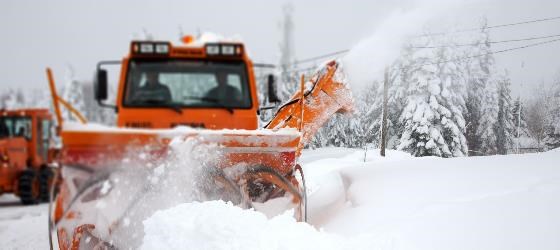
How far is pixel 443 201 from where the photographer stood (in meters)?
5.29

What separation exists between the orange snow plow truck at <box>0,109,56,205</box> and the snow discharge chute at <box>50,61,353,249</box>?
9398mm

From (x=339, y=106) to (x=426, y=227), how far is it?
3.37m

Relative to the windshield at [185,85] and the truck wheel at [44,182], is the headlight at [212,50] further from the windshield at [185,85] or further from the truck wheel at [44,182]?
the truck wheel at [44,182]

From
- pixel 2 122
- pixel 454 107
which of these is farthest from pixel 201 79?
pixel 454 107

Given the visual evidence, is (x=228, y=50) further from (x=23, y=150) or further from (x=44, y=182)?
(x=44, y=182)

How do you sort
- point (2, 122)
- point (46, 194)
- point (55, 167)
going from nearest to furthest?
point (55, 167), point (2, 122), point (46, 194)

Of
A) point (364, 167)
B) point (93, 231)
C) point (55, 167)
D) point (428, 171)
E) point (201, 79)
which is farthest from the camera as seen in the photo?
point (364, 167)

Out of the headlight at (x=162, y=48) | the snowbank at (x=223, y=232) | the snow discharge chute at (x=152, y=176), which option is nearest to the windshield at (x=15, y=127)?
the headlight at (x=162, y=48)

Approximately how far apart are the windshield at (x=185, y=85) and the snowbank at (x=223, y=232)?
1331 mm

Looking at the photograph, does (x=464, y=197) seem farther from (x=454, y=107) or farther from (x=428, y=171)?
(x=454, y=107)

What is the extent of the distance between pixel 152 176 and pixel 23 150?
10.2 meters

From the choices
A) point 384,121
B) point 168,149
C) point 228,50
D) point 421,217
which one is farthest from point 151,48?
point 384,121

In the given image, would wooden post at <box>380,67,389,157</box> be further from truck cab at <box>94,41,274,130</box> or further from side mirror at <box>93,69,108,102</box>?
side mirror at <box>93,69,108,102</box>

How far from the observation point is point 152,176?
182 inches
